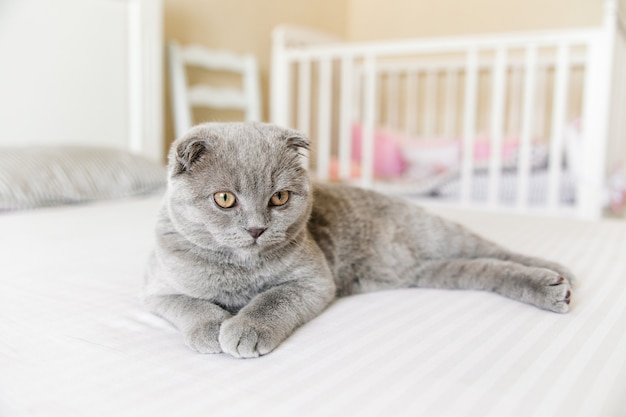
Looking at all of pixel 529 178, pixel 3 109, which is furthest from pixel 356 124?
pixel 3 109

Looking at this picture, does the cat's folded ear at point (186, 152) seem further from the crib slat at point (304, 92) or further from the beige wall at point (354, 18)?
the crib slat at point (304, 92)

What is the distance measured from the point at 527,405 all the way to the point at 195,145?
0.52 m

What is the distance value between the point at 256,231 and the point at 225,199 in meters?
0.06

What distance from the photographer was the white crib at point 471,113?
2359mm

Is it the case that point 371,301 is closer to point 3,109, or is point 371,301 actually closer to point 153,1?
point 3,109

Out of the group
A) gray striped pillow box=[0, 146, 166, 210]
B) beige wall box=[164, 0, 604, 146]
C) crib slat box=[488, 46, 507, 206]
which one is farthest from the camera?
beige wall box=[164, 0, 604, 146]

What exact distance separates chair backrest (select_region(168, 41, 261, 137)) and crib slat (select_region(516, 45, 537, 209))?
4.45 ft

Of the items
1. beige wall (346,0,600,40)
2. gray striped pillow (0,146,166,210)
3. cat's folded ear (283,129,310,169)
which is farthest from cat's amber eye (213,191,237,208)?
beige wall (346,0,600,40)

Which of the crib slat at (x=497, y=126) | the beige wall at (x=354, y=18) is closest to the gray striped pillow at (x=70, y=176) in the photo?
the beige wall at (x=354, y=18)

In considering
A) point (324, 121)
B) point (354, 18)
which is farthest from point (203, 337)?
point (354, 18)

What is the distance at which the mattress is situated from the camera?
582 millimetres

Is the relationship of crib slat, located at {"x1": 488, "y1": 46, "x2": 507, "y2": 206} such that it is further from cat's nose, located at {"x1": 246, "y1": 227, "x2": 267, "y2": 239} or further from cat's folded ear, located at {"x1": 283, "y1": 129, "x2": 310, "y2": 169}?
cat's nose, located at {"x1": 246, "y1": 227, "x2": 267, "y2": 239}

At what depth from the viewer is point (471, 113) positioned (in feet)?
8.35

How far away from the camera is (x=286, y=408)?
22.5 inches
